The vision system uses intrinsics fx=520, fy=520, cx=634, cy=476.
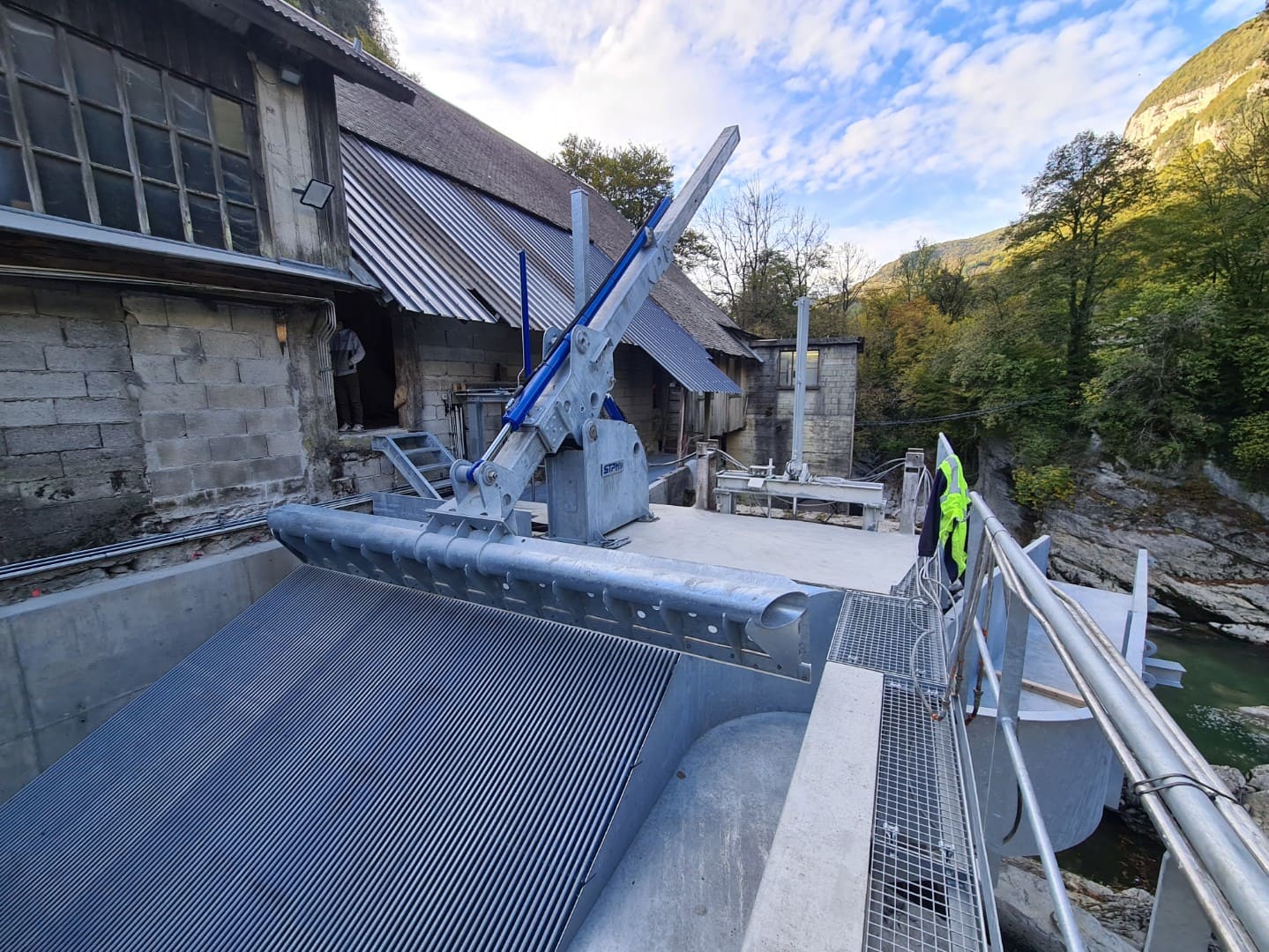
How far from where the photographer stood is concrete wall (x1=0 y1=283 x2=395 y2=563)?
3.72m

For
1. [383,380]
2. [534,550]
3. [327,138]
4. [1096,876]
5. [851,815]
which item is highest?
[327,138]

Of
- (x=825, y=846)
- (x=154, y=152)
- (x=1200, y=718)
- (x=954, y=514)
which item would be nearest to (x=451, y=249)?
(x=154, y=152)

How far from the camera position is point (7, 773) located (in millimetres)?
3631

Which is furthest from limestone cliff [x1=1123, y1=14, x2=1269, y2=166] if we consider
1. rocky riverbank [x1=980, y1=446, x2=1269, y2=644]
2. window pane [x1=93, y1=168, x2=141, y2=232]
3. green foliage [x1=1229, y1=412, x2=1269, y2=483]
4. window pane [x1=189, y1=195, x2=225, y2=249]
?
window pane [x1=93, y1=168, x2=141, y2=232]

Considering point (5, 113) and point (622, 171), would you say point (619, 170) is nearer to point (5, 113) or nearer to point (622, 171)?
point (622, 171)

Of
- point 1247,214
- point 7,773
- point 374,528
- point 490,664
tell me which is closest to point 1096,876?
point 490,664

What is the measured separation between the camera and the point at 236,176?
461 cm

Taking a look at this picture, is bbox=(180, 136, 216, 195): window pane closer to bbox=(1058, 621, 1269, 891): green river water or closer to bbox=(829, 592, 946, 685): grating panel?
bbox=(829, 592, 946, 685): grating panel

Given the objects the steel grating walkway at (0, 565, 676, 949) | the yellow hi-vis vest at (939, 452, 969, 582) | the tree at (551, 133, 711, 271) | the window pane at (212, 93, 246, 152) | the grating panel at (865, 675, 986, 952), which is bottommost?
the steel grating walkway at (0, 565, 676, 949)

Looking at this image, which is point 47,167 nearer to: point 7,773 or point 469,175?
point 7,773

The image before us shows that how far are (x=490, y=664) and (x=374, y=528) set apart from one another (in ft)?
4.68

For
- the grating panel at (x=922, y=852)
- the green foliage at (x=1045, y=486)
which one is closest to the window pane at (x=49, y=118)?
the grating panel at (x=922, y=852)

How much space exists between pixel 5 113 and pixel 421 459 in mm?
3995

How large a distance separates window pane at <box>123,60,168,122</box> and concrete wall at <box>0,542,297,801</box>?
143 inches
